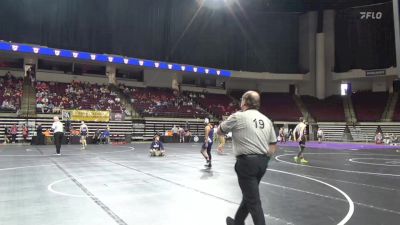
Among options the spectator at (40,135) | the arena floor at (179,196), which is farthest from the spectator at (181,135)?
the arena floor at (179,196)

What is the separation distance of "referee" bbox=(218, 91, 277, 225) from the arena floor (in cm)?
171

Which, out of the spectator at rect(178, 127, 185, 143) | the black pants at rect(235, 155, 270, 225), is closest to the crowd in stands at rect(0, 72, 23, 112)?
the spectator at rect(178, 127, 185, 143)

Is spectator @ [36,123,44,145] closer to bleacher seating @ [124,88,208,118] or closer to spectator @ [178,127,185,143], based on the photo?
bleacher seating @ [124,88,208,118]

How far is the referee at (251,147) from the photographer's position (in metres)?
5.21

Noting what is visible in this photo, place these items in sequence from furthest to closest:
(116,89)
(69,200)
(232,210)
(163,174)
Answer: (116,89) → (163,174) → (69,200) → (232,210)

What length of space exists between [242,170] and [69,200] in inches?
185

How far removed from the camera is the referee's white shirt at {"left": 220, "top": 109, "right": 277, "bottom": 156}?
17.4 ft

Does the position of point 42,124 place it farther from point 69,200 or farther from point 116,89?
point 69,200

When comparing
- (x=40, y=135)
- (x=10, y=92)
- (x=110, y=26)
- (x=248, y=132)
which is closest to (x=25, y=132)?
(x=40, y=135)

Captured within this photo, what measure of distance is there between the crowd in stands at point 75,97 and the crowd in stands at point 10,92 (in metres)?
1.56

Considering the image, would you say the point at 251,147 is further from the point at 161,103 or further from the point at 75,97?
the point at 161,103

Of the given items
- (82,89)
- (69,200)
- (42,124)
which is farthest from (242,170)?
(82,89)

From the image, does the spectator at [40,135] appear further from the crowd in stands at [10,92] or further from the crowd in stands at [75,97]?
the crowd in stands at [10,92]

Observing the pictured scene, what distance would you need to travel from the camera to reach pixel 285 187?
10.8m
